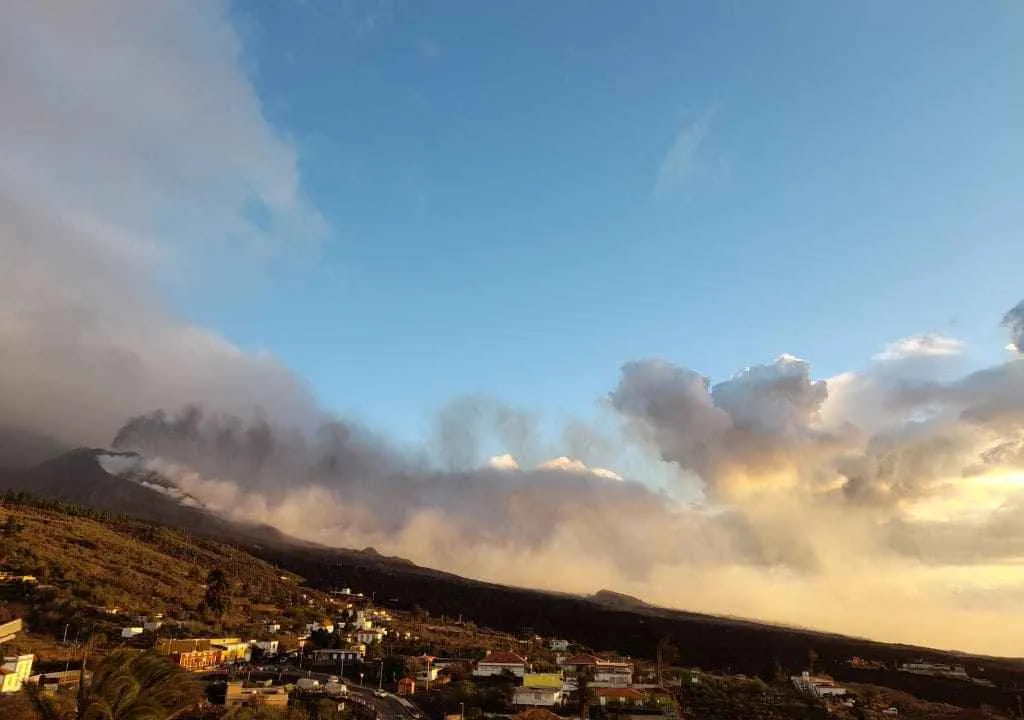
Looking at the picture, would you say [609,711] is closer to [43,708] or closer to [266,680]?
[266,680]

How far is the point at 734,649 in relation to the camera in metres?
174

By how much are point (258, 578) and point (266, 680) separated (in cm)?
10254

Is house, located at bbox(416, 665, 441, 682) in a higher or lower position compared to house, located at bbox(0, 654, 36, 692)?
higher

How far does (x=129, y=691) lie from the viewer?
28.6 meters

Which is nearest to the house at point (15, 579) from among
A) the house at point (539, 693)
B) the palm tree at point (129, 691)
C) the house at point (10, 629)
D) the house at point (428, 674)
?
the house at point (10, 629)

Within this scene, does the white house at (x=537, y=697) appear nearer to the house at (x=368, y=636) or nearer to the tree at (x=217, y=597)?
the house at (x=368, y=636)

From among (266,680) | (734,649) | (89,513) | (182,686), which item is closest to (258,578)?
(89,513)

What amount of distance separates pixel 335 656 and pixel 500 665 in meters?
24.0

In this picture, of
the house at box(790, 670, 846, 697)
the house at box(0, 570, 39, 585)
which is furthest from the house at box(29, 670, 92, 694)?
the house at box(790, 670, 846, 697)

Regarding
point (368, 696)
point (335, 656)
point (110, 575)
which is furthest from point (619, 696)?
point (110, 575)

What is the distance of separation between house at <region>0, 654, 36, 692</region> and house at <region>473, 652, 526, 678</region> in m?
49.8

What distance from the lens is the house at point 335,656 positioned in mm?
96688

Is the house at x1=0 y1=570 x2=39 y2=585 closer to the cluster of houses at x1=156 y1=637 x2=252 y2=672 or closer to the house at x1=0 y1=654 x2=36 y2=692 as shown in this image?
the cluster of houses at x1=156 y1=637 x2=252 y2=672

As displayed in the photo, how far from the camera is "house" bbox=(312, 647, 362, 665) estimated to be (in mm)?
96688
